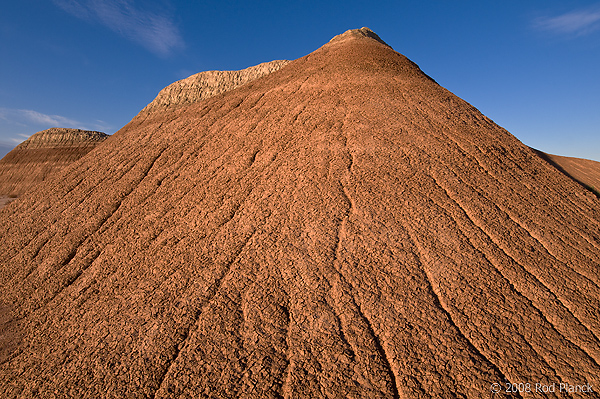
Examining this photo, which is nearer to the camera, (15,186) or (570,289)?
(570,289)

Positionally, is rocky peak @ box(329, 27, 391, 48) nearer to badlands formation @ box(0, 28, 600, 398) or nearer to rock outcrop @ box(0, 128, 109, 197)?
badlands formation @ box(0, 28, 600, 398)

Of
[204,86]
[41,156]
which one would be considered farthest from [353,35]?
[41,156]

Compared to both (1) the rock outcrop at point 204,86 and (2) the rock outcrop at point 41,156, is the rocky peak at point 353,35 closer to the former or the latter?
(1) the rock outcrop at point 204,86

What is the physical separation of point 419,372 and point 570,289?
242 cm

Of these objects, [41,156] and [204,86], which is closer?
[204,86]

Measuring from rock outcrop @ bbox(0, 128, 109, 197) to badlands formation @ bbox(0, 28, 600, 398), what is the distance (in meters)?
24.3

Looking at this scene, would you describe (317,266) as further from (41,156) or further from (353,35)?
(41,156)

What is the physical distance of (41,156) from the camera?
2769 cm

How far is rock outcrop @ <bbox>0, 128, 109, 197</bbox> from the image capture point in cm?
2540

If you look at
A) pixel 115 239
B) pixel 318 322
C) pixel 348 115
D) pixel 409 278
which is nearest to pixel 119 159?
pixel 115 239

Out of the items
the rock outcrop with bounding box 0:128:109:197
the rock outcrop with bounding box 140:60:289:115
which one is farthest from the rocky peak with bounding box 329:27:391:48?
the rock outcrop with bounding box 0:128:109:197

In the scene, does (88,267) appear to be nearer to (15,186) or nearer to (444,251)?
(444,251)

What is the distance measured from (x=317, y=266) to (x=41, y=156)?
113 ft

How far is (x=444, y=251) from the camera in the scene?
3.81 metres
